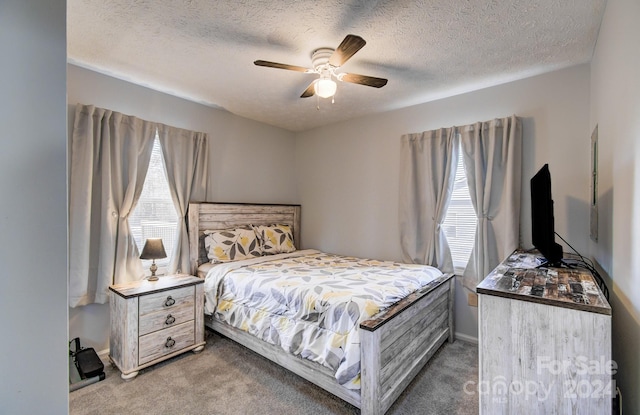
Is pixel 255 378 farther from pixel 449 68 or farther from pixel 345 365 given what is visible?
pixel 449 68

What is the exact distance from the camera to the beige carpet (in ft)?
6.40

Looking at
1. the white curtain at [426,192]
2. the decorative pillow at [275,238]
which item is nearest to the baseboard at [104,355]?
the decorative pillow at [275,238]


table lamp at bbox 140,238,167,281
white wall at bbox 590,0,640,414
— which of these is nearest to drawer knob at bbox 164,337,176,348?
table lamp at bbox 140,238,167,281

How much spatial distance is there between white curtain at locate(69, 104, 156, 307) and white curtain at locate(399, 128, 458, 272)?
275cm

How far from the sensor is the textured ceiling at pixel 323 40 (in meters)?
1.77

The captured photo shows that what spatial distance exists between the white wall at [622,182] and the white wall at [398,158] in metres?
0.67

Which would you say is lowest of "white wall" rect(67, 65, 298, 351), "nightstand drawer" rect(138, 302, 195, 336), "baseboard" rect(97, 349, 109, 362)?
"baseboard" rect(97, 349, 109, 362)

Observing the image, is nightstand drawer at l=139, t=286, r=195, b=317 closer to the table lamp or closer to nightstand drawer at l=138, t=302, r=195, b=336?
nightstand drawer at l=138, t=302, r=195, b=336

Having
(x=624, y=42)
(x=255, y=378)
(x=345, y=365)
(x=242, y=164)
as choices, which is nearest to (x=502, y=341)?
(x=345, y=365)

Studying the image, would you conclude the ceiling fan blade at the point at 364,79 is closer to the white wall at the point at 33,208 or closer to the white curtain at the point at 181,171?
the white wall at the point at 33,208

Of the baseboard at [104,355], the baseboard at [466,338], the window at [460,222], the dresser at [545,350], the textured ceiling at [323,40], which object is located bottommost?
the baseboard at [104,355]

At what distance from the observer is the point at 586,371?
43.8 inches

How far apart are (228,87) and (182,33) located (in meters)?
0.88

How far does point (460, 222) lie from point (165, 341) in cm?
304
